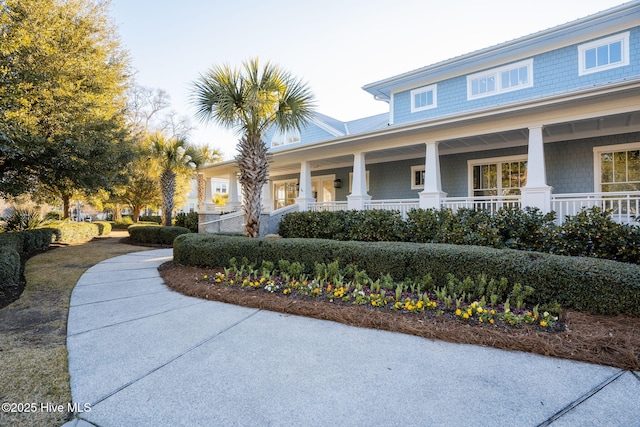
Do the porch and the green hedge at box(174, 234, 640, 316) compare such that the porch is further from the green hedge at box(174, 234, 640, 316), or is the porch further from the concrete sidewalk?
the concrete sidewalk

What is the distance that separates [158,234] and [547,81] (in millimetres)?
15264

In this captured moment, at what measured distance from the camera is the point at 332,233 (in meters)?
9.65

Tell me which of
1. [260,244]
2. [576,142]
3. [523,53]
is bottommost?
[260,244]

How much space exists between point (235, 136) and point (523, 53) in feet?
31.0

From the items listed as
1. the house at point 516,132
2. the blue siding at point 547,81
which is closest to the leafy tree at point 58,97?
the house at point 516,132

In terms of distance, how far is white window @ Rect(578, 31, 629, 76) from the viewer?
8680 millimetres

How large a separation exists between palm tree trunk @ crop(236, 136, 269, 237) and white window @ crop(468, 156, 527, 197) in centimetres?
702

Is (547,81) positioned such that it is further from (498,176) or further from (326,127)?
(326,127)

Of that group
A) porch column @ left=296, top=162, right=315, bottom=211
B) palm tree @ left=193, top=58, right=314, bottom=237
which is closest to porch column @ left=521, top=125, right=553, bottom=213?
palm tree @ left=193, top=58, right=314, bottom=237

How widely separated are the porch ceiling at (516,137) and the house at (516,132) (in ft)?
0.11

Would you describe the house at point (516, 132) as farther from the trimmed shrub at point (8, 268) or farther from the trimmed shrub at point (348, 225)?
the trimmed shrub at point (8, 268)

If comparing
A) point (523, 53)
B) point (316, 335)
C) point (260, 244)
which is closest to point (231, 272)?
point (260, 244)

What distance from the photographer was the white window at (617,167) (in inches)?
320

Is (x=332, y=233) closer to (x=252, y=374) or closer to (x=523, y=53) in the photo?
(x=252, y=374)
